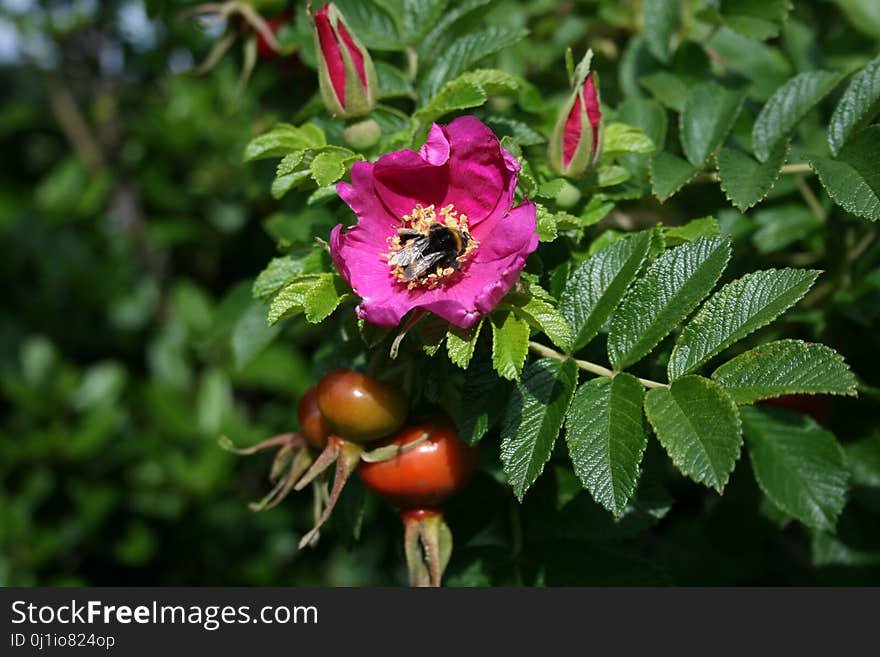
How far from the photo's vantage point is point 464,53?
147cm

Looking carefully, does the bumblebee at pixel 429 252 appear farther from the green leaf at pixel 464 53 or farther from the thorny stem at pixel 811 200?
the thorny stem at pixel 811 200

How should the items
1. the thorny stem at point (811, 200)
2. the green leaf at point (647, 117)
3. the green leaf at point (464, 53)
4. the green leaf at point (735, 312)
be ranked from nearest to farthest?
the green leaf at point (735, 312) < the green leaf at point (464, 53) < the green leaf at point (647, 117) < the thorny stem at point (811, 200)

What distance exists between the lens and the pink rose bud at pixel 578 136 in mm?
1249

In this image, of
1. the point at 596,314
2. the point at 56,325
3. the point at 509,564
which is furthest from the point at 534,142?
the point at 56,325

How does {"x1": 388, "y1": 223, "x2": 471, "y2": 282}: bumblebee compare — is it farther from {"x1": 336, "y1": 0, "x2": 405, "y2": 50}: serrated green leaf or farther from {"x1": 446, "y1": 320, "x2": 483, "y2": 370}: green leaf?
{"x1": 336, "y1": 0, "x2": 405, "y2": 50}: serrated green leaf

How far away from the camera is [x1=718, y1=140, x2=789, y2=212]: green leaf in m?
1.31

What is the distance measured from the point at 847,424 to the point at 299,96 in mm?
1380

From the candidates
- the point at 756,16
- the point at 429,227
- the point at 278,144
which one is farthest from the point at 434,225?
the point at 756,16

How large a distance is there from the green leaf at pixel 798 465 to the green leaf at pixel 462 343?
0.57m

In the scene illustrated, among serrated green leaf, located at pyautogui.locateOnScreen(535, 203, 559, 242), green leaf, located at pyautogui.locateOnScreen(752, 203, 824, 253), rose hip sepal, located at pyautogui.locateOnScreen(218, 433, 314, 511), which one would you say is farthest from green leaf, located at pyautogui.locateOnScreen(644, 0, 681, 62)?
rose hip sepal, located at pyautogui.locateOnScreen(218, 433, 314, 511)

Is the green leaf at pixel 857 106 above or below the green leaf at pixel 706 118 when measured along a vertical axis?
above

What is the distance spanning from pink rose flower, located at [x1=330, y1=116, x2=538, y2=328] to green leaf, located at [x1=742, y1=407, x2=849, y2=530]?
564 millimetres

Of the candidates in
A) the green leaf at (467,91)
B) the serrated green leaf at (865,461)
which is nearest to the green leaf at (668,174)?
the green leaf at (467,91)

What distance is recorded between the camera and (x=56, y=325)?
3.32 metres
